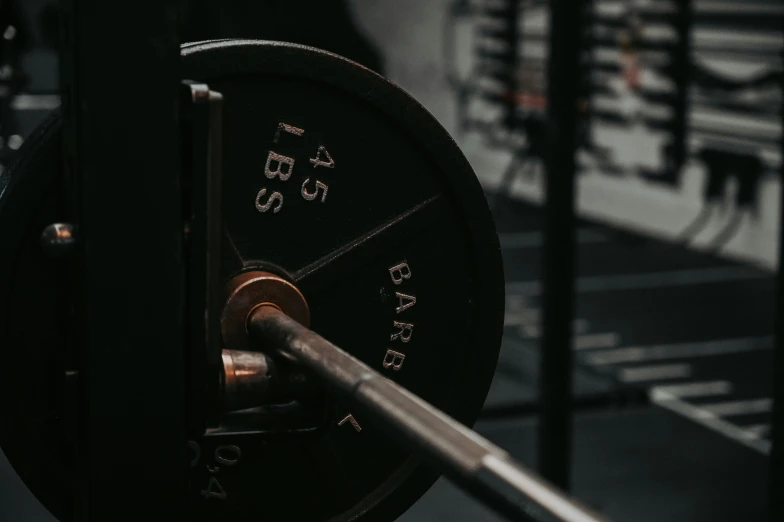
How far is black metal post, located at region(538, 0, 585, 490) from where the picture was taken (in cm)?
215

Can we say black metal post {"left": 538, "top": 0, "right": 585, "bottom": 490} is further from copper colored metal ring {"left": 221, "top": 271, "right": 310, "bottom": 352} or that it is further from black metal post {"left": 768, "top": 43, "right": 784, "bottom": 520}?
copper colored metal ring {"left": 221, "top": 271, "right": 310, "bottom": 352}

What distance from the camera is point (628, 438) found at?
9.11 ft

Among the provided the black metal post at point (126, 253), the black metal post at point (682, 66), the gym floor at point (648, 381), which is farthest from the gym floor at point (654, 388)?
the black metal post at point (126, 253)

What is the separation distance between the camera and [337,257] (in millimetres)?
779

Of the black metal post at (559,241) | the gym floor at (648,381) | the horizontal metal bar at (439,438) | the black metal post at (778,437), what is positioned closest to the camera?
the horizontal metal bar at (439,438)

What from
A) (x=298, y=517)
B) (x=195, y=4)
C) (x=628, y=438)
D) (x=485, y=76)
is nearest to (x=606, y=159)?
(x=485, y=76)

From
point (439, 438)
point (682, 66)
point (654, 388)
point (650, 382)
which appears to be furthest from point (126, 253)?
point (682, 66)

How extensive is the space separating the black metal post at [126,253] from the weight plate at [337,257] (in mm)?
43

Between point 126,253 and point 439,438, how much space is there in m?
0.24

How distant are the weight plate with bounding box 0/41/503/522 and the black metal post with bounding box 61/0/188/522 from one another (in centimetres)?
4

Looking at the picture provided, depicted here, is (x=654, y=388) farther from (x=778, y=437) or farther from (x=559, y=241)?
(x=778, y=437)

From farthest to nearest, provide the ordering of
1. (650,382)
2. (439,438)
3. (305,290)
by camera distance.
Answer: (650,382) → (305,290) → (439,438)

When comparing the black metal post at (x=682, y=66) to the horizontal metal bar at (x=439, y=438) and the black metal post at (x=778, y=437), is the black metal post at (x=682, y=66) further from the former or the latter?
the horizontal metal bar at (x=439, y=438)

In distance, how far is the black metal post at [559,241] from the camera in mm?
2148
